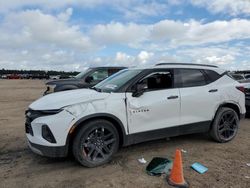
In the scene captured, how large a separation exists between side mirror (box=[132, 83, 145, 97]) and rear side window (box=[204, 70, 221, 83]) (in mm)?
1680

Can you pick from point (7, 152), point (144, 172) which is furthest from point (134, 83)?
point (7, 152)

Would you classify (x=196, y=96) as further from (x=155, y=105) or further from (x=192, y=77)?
(x=155, y=105)

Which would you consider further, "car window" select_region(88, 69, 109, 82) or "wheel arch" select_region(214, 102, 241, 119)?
"car window" select_region(88, 69, 109, 82)

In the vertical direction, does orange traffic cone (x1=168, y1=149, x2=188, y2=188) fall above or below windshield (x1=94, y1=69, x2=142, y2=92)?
below

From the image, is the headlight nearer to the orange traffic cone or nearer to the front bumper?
the front bumper

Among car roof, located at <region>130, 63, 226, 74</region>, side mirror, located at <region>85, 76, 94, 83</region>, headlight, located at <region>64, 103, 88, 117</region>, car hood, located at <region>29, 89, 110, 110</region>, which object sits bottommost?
headlight, located at <region>64, 103, 88, 117</region>

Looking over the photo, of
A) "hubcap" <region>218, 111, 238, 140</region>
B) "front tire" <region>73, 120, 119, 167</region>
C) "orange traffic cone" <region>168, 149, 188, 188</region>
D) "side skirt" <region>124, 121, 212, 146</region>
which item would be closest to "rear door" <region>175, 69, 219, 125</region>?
"side skirt" <region>124, 121, 212, 146</region>

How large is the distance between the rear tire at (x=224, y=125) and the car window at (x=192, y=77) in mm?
786

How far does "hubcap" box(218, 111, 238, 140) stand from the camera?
6637 mm

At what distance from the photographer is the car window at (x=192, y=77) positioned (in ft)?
20.5

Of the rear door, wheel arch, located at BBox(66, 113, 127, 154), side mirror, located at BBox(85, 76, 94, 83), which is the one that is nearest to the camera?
wheel arch, located at BBox(66, 113, 127, 154)

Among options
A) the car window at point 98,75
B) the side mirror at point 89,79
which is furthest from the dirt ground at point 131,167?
the car window at point 98,75

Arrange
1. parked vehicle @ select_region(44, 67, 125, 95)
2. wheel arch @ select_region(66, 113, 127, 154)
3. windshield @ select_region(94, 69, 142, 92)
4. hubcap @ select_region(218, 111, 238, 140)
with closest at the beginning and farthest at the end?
wheel arch @ select_region(66, 113, 127, 154), windshield @ select_region(94, 69, 142, 92), hubcap @ select_region(218, 111, 238, 140), parked vehicle @ select_region(44, 67, 125, 95)

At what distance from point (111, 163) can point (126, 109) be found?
992 mm
